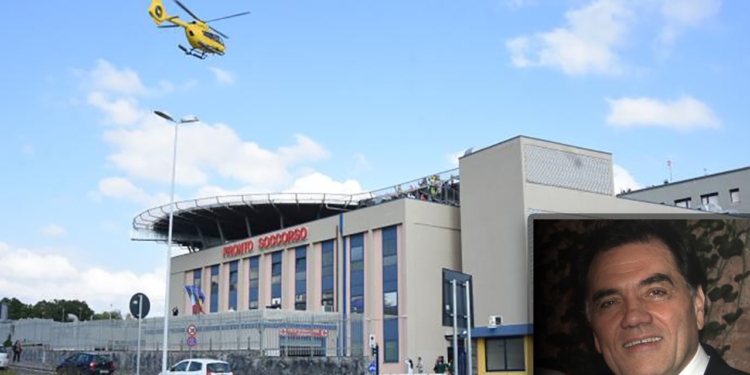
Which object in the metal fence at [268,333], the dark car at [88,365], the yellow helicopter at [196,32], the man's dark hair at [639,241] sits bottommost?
the dark car at [88,365]

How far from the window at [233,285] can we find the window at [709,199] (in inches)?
1500

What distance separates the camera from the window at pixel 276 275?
5881cm

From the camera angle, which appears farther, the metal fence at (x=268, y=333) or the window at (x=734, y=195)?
the window at (x=734, y=195)

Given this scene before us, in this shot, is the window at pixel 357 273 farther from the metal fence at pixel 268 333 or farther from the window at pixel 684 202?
the window at pixel 684 202

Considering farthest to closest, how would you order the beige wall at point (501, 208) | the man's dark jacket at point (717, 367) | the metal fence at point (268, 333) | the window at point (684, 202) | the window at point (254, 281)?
the window at point (684, 202) < the window at point (254, 281) < the beige wall at point (501, 208) < the metal fence at point (268, 333) < the man's dark jacket at point (717, 367)

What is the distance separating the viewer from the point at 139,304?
22281 mm

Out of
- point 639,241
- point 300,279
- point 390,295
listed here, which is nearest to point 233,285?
point 300,279

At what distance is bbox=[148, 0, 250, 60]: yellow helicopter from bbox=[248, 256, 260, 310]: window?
53.9ft

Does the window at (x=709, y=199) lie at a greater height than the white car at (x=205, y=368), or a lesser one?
greater

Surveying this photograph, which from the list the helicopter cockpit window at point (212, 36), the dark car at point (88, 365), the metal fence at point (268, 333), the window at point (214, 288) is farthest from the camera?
the window at point (214, 288)

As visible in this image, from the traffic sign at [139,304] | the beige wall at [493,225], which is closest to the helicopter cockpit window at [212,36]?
the beige wall at [493,225]

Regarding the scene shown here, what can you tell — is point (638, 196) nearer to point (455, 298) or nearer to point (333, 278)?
point (333, 278)

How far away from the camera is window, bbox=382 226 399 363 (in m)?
48.6

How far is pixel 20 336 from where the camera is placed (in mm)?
58156
